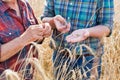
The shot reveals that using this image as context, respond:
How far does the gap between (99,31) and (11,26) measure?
579mm

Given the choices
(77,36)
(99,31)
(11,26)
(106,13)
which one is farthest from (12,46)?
(106,13)

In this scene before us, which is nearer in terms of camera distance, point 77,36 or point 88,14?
point 77,36

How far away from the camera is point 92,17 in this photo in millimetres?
2590

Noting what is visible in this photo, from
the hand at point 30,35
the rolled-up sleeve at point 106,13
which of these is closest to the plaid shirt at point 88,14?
the rolled-up sleeve at point 106,13

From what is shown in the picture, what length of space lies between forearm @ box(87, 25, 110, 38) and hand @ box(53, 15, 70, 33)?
135mm

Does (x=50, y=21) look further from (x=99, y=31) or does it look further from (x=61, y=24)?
(x=99, y=31)

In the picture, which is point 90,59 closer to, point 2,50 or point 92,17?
point 92,17

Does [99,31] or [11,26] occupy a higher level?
[11,26]

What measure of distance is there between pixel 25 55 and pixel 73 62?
0.45 meters

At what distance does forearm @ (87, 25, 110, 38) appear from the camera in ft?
8.23

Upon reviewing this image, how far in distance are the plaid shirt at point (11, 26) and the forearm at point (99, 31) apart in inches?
15.0

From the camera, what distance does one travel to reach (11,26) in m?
2.27

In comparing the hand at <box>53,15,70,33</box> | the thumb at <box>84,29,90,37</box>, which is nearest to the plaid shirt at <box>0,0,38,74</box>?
the hand at <box>53,15,70,33</box>

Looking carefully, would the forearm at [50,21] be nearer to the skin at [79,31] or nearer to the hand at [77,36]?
the skin at [79,31]
